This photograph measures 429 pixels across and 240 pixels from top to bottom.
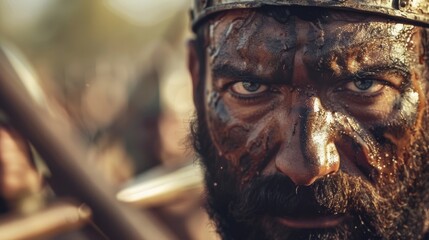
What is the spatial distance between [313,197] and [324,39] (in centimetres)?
44

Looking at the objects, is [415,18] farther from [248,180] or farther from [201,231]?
[201,231]

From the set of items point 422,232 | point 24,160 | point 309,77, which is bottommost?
point 24,160

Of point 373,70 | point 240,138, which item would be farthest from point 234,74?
point 373,70

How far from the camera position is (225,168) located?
2.82m

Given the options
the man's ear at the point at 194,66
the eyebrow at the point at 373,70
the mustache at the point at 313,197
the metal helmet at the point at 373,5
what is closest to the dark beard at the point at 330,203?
the mustache at the point at 313,197

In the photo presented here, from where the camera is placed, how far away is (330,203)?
8.20ft

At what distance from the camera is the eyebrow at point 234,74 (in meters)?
2.61

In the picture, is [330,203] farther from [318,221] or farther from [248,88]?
[248,88]

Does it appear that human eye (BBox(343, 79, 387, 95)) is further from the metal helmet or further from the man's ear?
the man's ear

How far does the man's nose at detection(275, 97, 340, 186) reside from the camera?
2434mm

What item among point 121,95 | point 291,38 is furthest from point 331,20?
point 121,95

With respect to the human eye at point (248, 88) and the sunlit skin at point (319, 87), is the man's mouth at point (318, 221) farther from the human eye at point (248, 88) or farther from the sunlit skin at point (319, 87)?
the human eye at point (248, 88)

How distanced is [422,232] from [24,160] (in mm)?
2314

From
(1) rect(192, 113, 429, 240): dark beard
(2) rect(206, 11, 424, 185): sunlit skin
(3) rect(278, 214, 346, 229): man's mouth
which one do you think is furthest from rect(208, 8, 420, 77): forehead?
(3) rect(278, 214, 346, 229): man's mouth
